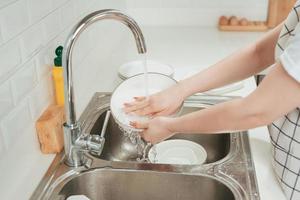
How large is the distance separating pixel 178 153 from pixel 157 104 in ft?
0.82

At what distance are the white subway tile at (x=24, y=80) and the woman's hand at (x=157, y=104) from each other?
0.90 feet

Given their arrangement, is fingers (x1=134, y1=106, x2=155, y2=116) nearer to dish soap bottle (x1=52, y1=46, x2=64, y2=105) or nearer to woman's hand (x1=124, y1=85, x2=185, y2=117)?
woman's hand (x1=124, y1=85, x2=185, y2=117)

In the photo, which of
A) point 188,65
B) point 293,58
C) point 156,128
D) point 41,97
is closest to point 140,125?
point 156,128

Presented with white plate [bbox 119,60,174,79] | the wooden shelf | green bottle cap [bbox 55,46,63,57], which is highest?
green bottle cap [bbox 55,46,63,57]

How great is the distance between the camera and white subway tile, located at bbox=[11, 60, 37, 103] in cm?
92

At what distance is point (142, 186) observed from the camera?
3.56ft

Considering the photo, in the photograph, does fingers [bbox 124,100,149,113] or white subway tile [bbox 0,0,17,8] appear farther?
fingers [bbox 124,100,149,113]

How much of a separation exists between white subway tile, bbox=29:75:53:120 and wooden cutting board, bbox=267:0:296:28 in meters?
1.32

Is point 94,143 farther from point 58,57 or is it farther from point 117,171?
point 58,57

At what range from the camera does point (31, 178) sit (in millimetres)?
978

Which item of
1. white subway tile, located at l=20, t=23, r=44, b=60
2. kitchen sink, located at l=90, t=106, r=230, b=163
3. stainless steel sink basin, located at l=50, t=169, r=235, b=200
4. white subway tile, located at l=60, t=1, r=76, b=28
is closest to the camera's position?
white subway tile, located at l=20, t=23, r=44, b=60

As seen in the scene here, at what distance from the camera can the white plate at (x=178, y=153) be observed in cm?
129

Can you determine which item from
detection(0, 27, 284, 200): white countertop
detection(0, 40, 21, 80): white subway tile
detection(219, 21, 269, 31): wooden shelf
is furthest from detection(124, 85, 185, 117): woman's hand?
detection(219, 21, 269, 31): wooden shelf

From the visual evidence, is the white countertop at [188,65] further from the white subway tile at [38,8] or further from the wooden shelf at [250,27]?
the white subway tile at [38,8]
